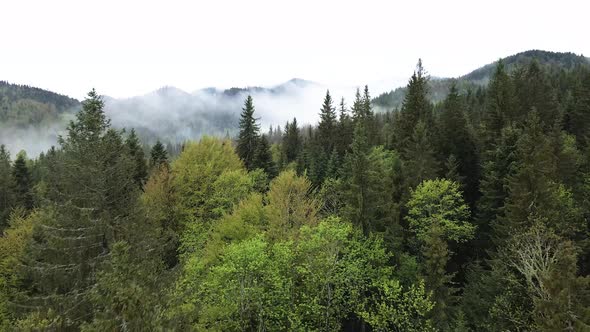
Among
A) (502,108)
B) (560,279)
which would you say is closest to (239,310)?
(560,279)

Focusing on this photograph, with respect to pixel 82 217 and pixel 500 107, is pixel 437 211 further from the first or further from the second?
pixel 82 217

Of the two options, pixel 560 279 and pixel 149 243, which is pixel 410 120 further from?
pixel 149 243

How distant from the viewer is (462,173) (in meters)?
44.0

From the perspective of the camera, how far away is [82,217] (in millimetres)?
21297

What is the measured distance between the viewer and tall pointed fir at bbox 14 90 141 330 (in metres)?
19.9

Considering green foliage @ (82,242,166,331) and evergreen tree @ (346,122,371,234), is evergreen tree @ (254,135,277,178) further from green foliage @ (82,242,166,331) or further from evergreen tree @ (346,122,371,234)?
green foliage @ (82,242,166,331)

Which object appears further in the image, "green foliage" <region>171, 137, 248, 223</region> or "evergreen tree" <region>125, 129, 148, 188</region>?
"evergreen tree" <region>125, 129, 148, 188</region>

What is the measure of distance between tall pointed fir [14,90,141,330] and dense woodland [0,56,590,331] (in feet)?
0.34

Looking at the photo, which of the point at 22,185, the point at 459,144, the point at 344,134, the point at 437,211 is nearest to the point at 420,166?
the point at 437,211

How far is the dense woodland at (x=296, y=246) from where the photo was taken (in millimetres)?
17922

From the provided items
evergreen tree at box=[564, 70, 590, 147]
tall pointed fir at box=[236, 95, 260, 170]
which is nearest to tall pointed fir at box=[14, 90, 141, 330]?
tall pointed fir at box=[236, 95, 260, 170]

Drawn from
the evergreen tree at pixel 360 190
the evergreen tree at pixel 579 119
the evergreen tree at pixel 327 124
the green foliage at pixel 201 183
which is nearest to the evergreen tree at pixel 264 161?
the green foliage at pixel 201 183

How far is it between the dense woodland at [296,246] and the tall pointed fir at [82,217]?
0.34 ft

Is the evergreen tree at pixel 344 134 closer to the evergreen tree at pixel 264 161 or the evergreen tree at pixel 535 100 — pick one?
the evergreen tree at pixel 264 161
